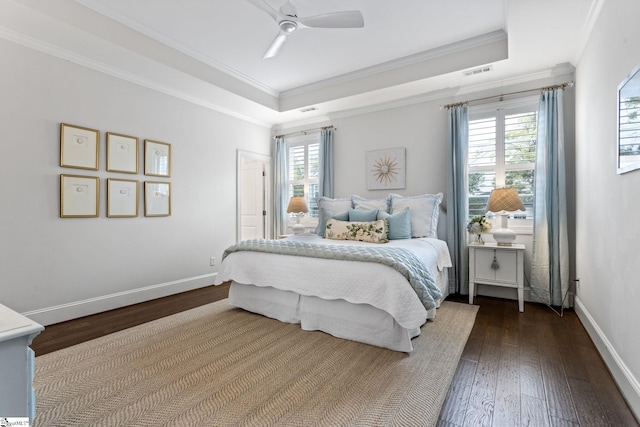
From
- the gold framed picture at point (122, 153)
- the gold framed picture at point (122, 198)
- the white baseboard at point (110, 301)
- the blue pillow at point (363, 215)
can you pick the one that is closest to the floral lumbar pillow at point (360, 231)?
the blue pillow at point (363, 215)

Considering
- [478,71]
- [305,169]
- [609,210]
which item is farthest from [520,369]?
[305,169]

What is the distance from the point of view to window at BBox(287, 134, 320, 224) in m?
5.42

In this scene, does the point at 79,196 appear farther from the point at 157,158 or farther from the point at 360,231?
the point at 360,231

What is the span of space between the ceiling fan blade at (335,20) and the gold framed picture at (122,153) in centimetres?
244

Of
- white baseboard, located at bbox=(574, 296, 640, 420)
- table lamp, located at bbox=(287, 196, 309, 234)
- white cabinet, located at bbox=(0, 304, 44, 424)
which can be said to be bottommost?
white baseboard, located at bbox=(574, 296, 640, 420)

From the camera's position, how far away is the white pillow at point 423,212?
3791mm

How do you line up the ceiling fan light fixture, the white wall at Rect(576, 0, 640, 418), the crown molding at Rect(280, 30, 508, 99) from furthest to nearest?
1. the crown molding at Rect(280, 30, 508, 99)
2. the ceiling fan light fixture
3. the white wall at Rect(576, 0, 640, 418)

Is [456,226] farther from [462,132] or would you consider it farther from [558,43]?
[558,43]

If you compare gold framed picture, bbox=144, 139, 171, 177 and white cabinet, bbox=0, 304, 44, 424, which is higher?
gold framed picture, bbox=144, 139, 171, 177

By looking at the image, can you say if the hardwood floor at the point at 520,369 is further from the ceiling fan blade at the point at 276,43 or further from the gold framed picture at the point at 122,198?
the ceiling fan blade at the point at 276,43

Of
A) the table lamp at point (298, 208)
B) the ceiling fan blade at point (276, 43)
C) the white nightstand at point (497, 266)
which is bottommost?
the white nightstand at point (497, 266)

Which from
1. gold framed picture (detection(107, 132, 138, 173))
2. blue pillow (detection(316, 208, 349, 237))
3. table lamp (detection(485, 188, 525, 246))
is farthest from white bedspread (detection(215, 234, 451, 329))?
gold framed picture (detection(107, 132, 138, 173))

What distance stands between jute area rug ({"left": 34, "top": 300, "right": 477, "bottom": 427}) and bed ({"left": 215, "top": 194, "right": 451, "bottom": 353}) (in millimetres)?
144

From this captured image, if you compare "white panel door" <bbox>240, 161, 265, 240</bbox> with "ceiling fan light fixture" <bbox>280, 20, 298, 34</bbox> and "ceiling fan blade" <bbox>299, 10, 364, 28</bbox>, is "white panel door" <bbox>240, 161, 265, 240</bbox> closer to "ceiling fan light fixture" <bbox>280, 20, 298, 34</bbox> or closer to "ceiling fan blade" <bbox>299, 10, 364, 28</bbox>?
"ceiling fan light fixture" <bbox>280, 20, 298, 34</bbox>
